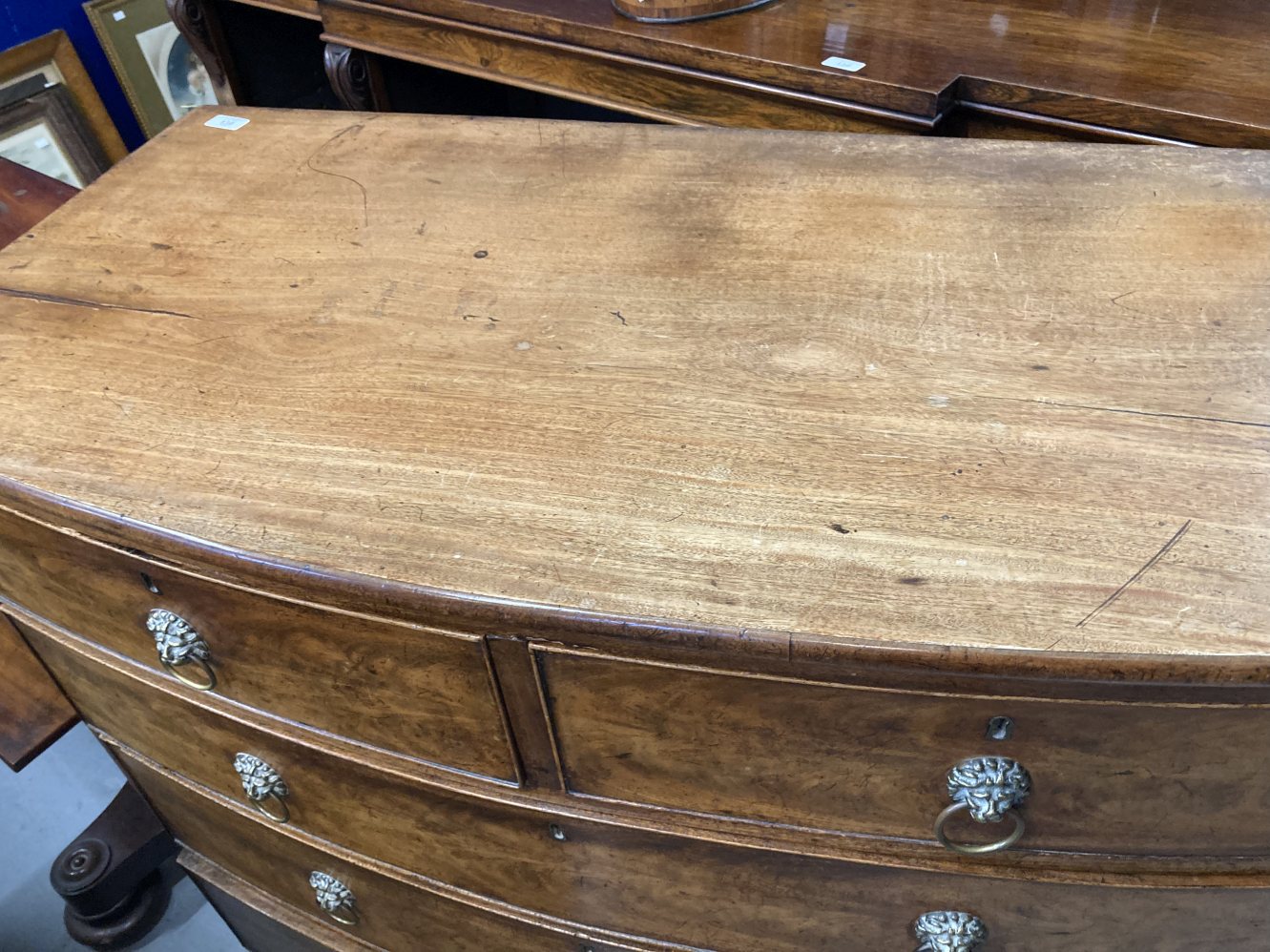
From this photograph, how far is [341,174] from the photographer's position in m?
0.88

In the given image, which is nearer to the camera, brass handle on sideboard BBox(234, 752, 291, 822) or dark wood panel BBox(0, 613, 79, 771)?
brass handle on sideboard BBox(234, 752, 291, 822)

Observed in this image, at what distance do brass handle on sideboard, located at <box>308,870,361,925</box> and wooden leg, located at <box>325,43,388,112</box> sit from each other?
1.10m

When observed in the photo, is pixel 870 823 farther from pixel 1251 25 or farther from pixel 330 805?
pixel 1251 25

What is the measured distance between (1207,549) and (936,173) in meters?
0.42

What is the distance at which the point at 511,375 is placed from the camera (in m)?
0.66

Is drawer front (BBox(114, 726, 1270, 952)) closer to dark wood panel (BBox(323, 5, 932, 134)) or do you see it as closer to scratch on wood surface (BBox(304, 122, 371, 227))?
scratch on wood surface (BBox(304, 122, 371, 227))

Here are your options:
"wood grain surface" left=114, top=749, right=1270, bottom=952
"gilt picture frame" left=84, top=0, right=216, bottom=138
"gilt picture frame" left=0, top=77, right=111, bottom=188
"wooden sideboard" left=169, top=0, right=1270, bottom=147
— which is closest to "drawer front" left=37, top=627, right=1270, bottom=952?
"wood grain surface" left=114, top=749, right=1270, bottom=952

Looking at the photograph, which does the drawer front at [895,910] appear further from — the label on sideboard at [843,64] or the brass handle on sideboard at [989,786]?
Result: the label on sideboard at [843,64]

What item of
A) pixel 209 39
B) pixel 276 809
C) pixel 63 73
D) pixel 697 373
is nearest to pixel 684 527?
pixel 697 373

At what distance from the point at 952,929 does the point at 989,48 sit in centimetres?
85

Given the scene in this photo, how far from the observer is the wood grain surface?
64 cm

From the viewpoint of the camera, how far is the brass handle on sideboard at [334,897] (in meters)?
0.88

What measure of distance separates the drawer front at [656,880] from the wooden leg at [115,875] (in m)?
0.49

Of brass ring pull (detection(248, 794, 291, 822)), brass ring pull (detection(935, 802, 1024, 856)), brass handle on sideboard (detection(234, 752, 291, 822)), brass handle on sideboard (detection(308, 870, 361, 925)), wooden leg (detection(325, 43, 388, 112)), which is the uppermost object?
wooden leg (detection(325, 43, 388, 112))
